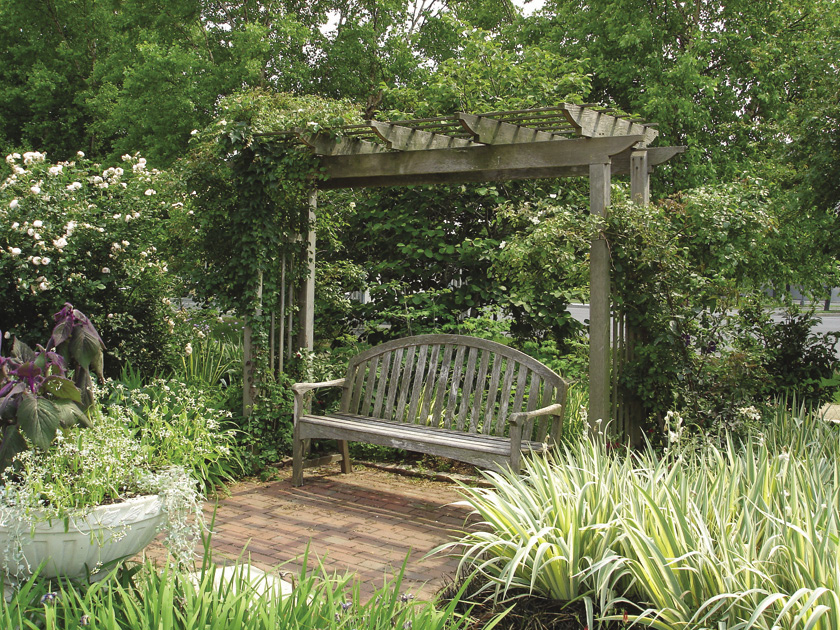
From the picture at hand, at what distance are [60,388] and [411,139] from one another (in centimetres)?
330

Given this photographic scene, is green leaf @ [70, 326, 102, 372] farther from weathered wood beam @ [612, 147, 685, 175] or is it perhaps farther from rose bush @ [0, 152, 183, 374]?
weathered wood beam @ [612, 147, 685, 175]

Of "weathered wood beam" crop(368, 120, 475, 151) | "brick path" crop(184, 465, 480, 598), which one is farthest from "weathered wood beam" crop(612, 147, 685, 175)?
"brick path" crop(184, 465, 480, 598)

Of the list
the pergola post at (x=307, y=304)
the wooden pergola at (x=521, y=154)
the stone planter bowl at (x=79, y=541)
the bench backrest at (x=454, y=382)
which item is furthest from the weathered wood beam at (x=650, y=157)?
the stone planter bowl at (x=79, y=541)

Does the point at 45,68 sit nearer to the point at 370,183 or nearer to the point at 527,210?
the point at 370,183

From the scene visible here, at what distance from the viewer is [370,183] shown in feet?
21.0

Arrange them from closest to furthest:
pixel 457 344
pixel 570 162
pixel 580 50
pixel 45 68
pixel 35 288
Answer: pixel 570 162 → pixel 457 344 → pixel 35 288 → pixel 580 50 → pixel 45 68

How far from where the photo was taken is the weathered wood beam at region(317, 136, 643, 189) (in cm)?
517

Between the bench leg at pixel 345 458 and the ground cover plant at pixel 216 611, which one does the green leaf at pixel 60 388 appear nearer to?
the ground cover plant at pixel 216 611

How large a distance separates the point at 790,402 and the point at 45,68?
16516 millimetres

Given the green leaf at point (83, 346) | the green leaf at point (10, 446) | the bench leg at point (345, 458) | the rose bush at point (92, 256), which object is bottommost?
the bench leg at point (345, 458)

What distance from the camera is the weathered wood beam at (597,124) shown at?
15.8 ft

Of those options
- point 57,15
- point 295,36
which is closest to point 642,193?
point 295,36

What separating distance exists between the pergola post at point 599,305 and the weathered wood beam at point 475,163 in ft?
0.49

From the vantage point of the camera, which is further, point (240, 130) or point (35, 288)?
point (35, 288)
